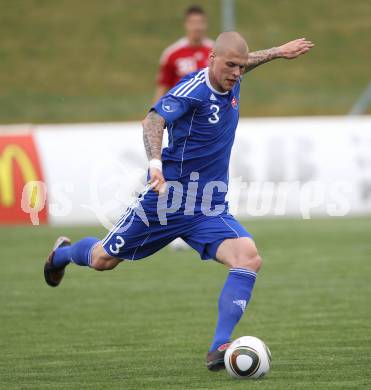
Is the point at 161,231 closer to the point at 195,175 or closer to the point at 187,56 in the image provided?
the point at 195,175

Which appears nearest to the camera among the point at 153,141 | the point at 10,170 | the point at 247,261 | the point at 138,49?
the point at 153,141

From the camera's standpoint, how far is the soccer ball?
19.3 feet

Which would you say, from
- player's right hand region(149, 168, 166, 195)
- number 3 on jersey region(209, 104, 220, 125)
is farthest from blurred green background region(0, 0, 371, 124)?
player's right hand region(149, 168, 166, 195)

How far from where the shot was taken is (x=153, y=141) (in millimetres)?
6199

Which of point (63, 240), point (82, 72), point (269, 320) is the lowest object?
point (269, 320)

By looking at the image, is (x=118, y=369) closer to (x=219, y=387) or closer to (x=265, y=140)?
(x=219, y=387)

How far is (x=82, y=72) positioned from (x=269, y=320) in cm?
2557

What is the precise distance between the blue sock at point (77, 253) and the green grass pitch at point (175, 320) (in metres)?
0.52

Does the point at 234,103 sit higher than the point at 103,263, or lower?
higher

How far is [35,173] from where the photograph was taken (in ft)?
50.8

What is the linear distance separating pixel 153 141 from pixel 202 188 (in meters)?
0.60

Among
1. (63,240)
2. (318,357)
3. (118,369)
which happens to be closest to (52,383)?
(118,369)

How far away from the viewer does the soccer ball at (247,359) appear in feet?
19.3

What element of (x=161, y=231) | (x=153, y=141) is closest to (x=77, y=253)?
(x=161, y=231)
